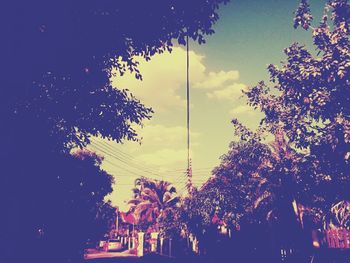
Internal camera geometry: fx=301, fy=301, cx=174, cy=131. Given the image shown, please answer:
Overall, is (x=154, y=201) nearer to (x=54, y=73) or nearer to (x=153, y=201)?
(x=153, y=201)

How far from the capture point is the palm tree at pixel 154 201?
145ft

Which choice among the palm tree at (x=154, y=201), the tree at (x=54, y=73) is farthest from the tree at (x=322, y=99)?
the palm tree at (x=154, y=201)

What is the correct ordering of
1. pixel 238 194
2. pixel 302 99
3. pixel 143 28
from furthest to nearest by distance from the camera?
pixel 238 194 → pixel 302 99 → pixel 143 28

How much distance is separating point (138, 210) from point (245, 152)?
2356 centimetres

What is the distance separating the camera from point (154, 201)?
4456cm

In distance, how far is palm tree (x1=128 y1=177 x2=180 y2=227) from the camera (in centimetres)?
4412

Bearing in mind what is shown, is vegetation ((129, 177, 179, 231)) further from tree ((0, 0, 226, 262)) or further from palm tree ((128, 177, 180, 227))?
tree ((0, 0, 226, 262))

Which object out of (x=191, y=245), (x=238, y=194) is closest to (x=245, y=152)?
(x=238, y=194)

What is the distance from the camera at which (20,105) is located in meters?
6.81

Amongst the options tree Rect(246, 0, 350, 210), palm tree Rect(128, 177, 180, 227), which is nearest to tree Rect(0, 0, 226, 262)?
tree Rect(246, 0, 350, 210)

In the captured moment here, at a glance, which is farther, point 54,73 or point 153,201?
point 153,201

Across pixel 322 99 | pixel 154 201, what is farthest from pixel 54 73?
pixel 154 201

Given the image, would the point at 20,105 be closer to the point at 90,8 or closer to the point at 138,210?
the point at 90,8

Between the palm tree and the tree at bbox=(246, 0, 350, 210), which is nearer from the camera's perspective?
the tree at bbox=(246, 0, 350, 210)
